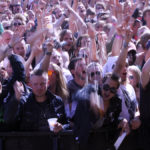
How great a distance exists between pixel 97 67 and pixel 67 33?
2.19 m

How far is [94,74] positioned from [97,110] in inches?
31.7

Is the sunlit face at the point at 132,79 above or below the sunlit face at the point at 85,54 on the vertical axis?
below

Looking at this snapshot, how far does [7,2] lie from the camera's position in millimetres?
10805

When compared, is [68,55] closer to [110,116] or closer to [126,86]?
[126,86]

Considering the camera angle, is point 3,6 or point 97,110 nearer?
point 97,110

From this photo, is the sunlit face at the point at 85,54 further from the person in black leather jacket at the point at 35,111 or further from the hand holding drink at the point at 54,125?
the hand holding drink at the point at 54,125

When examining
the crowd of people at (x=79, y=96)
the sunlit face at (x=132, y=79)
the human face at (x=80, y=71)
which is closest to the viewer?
the crowd of people at (x=79, y=96)

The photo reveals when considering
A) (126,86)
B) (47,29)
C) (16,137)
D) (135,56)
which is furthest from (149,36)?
(16,137)

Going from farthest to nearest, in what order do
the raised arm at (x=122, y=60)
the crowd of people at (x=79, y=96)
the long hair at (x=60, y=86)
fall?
1. the long hair at (x=60, y=86)
2. the raised arm at (x=122, y=60)
3. the crowd of people at (x=79, y=96)

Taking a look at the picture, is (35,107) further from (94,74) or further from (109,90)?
(94,74)

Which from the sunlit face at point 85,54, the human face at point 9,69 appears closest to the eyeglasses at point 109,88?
the human face at point 9,69

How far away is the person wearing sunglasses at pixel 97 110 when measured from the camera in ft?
13.6

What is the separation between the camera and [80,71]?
5.14 metres

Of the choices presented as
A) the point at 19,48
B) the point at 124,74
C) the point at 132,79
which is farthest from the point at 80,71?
the point at 19,48
